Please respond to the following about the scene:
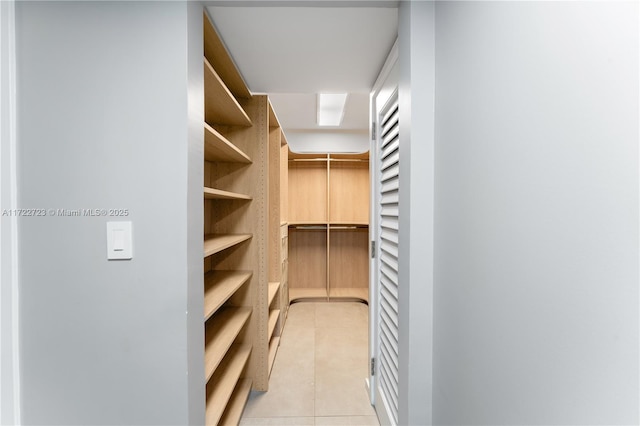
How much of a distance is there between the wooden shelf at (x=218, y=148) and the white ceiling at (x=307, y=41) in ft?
1.47

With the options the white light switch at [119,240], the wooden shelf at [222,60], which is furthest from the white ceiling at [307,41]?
the white light switch at [119,240]

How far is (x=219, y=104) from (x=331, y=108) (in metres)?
2.06

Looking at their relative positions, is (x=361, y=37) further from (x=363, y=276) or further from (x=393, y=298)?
(x=363, y=276)

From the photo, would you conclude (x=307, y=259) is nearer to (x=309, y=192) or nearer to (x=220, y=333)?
(x=309, y=192)

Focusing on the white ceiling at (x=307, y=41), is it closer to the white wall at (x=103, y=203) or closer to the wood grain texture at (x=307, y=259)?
the white wall at (x=103, y=203)

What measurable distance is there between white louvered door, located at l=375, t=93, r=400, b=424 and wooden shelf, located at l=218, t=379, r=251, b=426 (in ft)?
2.79

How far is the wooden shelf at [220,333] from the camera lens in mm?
1369

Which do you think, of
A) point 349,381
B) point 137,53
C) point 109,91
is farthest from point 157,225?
point 349,381

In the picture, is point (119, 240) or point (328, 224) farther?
point (328, 224)

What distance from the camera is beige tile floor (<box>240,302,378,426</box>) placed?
187 centimetres

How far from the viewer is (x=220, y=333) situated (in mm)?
1687

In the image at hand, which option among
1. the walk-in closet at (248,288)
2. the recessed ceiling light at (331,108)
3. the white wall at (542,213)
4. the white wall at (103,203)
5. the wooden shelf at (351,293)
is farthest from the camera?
the wooden shelf at (351,293)

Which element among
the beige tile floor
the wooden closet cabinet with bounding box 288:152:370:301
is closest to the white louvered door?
the beige tile floor

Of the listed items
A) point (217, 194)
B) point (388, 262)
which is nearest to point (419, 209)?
point (388, 262)
